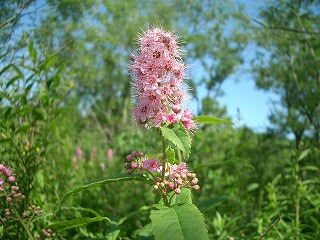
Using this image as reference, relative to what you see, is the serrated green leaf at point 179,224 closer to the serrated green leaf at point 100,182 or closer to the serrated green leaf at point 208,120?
the serrated green leaf at point 100,182

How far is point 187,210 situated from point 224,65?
2245 cm

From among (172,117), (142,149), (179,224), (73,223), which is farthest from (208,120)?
(142,149)

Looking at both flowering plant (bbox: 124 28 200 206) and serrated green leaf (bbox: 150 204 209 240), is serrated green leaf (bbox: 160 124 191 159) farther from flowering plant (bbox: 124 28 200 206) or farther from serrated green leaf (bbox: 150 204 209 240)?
serrated green leaf (bbox: 150 204 209 240)

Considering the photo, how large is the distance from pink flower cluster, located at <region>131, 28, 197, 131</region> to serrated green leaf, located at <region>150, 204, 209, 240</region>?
425mm

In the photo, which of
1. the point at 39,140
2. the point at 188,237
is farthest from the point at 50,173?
the point at 188,237

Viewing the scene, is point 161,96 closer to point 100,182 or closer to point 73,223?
point 100,182

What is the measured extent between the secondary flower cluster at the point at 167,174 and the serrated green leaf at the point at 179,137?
0.25 metres

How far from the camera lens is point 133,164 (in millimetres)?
1865

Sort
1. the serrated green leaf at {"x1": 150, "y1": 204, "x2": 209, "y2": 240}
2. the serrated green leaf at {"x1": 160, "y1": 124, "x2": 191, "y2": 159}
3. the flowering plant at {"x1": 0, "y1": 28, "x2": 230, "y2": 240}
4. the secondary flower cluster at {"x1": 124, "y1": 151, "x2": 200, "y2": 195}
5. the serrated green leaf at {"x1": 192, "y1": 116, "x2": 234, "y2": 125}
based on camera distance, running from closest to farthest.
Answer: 1. the serrated green leaf at {"x1": 150, "y1": 204, "x2": 209, "y2": 240}
2. the serrated green leaf at {"x1": 160, "y1": 124, "x2": 191, "y2": 159}
3. the flowering plant at {"x1": 0, "y1": 28, "x2": 230, "y2": 240}
4. the secondary flower cluster at {"x1": 124, "y1": 151, "x2": 200, "y2": 195}
5. the serrated green leaf at {"x1": 192, "y1": 116, "x2": 234, "y2": 125}

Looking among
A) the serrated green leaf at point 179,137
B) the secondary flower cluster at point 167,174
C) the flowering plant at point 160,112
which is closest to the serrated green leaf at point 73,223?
the flowering plant at point 160,112

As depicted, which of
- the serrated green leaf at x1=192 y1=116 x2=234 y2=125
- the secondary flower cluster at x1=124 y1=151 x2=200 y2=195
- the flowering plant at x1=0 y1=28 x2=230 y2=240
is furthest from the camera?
the serrated green leaf at x1=192 y1=116 x2=234 y2=125

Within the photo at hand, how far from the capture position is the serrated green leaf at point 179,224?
4.69 ft

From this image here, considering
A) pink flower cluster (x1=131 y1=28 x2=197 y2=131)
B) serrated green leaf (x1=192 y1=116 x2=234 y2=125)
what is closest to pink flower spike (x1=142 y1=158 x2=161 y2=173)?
pink flower cluster (x1=131 y1=28 x2=197 y2=131)

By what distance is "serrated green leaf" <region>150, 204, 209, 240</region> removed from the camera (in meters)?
1.43
